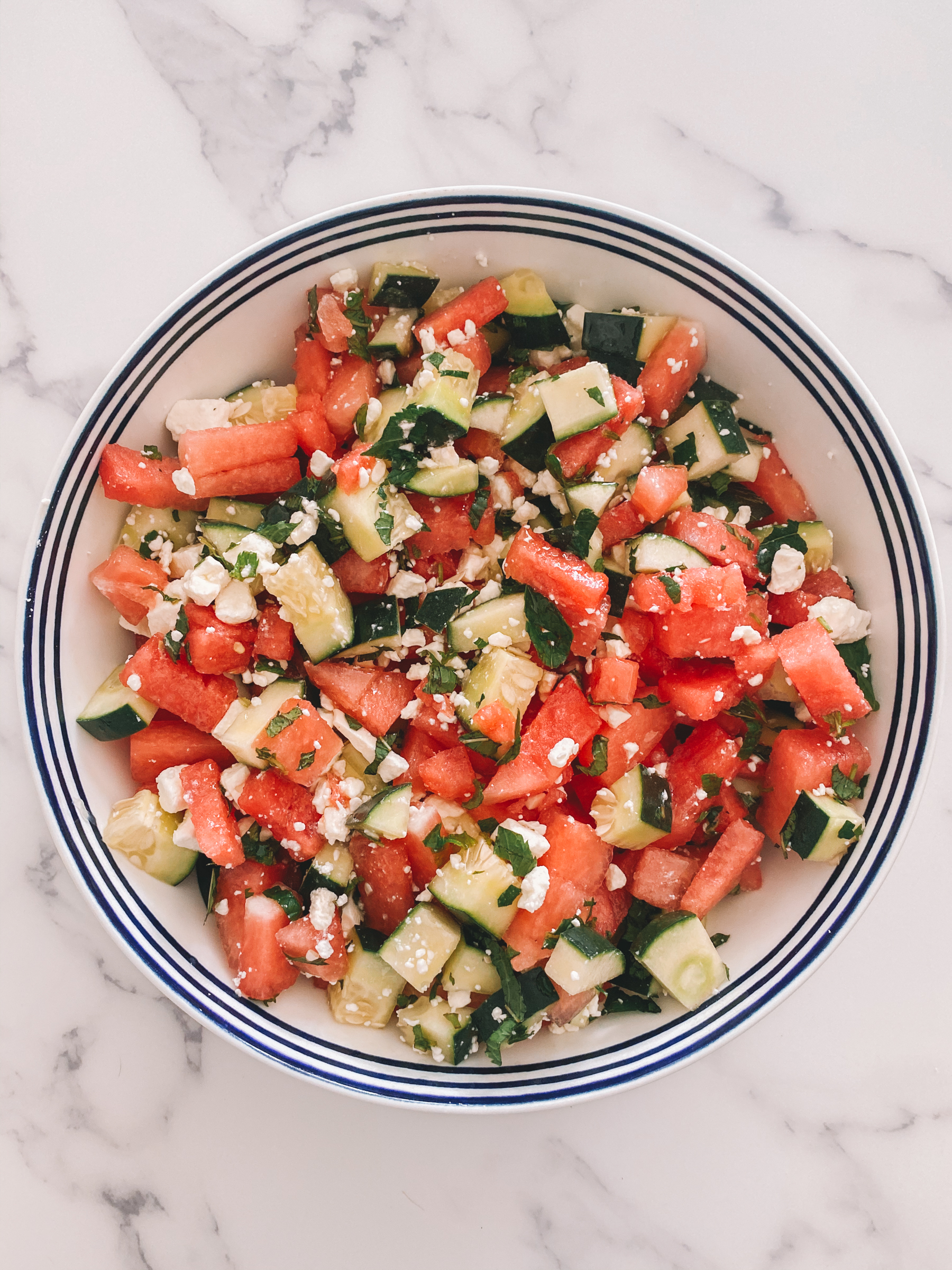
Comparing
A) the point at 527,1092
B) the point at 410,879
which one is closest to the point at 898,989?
the point at 527,1092

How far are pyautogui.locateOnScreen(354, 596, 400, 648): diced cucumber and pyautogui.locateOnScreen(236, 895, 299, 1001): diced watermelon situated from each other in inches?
22.9

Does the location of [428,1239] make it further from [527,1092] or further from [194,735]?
[194,735]

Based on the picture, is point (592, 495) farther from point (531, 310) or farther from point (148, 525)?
point (148, 525)

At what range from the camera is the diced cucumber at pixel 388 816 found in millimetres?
1754

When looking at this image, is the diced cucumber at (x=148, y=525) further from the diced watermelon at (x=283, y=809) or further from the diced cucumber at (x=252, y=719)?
the diced watermelon at (x=283, y=809)

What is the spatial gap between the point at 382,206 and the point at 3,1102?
2355 mm

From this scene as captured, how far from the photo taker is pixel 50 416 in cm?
219

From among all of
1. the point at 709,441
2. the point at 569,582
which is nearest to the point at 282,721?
the point at 569,582

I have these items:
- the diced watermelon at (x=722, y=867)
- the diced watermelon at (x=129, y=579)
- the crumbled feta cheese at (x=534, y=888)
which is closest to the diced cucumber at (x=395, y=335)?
the diced watermelon at (x=129, y=579)

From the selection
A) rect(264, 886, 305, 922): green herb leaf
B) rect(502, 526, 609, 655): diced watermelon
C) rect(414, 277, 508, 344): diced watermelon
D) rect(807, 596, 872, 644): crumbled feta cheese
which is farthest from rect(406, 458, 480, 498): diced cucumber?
rect(264, 886, 305, 922): green herb leaf

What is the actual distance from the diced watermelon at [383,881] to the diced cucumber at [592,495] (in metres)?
0.79

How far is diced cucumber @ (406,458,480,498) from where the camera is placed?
1767 mm

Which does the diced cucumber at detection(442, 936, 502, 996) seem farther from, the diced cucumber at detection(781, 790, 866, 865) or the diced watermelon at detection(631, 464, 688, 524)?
the diced watermelon at detection(631, 464, 688, 524)

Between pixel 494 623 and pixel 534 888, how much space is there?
52 centimetres
